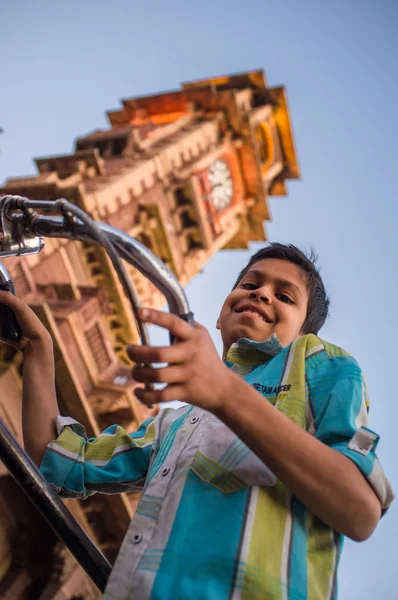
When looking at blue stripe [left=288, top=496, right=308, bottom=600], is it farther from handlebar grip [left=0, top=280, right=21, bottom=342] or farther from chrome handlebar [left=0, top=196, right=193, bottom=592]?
handlebar grip [left=0, top=280, right=21, bottom=342]

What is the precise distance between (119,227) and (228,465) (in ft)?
74.7

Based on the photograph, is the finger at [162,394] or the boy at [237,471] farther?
the boy at [237,471]

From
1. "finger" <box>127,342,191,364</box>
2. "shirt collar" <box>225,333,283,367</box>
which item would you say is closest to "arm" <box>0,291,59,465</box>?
"shirt collar" <box>225,333,283,367</box>

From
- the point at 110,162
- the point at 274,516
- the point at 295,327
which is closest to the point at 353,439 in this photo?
the point at 274,516

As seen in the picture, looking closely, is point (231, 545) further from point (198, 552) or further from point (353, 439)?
point (353, 439)

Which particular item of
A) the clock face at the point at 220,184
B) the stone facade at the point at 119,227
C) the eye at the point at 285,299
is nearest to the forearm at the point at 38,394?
the eye at the point at 285,299

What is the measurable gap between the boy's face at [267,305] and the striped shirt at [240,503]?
1.51 ft

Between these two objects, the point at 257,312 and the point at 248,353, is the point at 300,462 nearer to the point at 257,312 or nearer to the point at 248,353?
the point at 248,353

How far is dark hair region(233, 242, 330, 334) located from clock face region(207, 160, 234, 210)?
2967 cm

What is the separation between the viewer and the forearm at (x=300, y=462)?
213 cm

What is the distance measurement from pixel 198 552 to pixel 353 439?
0.77 metres

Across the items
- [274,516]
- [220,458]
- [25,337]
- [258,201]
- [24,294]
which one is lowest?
[258,201]

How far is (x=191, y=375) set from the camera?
200cm

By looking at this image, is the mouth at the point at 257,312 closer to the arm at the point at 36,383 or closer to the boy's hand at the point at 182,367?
the arm at the point at 36,383
